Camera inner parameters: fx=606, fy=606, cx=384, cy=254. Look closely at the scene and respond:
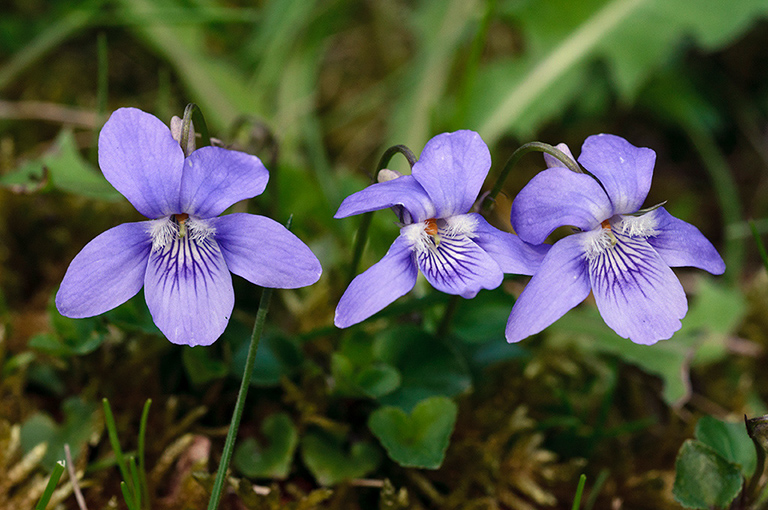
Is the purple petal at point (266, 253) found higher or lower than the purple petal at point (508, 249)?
higher

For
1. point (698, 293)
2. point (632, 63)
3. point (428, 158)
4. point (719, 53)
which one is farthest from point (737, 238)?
point (428, 158)

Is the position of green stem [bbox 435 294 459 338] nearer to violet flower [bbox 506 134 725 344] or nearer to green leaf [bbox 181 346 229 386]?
violet flower [bbox 506 134 725 344]

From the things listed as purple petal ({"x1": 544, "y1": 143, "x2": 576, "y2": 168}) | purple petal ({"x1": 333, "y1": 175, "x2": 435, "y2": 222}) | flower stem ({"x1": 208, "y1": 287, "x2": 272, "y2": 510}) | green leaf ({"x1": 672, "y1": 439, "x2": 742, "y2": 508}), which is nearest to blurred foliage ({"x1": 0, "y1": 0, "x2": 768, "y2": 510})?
green leaf ({"x1": 672, "y1": 439, "x2": 742, "y2": 508})

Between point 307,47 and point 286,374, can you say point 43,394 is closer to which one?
point 286,374

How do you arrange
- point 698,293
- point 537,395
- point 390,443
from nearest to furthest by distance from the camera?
point 390,443 < point 537,395 < point 698,293

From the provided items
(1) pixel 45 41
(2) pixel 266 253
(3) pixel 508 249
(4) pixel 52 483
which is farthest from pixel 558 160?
(1) pixel 45 41

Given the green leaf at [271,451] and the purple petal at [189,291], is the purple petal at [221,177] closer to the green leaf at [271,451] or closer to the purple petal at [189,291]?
the purple petal at [189,291]

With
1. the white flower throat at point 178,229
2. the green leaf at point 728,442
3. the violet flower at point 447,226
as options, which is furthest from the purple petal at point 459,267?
the green leaf at point 728,442
